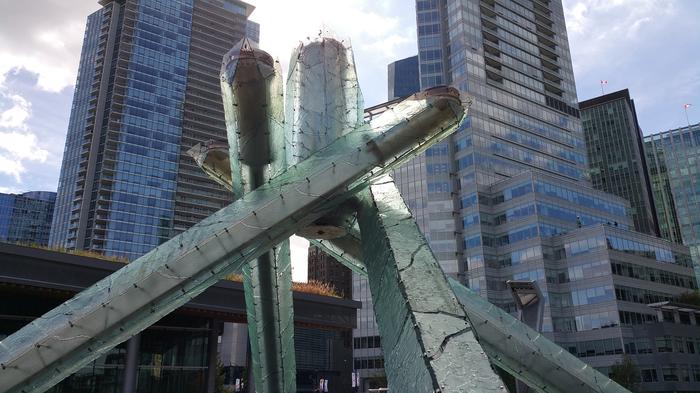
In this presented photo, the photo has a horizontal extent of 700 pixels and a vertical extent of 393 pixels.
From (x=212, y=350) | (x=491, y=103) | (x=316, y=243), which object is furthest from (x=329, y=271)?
(x=316, y=243)

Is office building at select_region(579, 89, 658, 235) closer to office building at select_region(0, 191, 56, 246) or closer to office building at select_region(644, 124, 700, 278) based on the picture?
office building at select_region(644, 124, 700, 278)

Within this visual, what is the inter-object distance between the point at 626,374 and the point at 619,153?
393 feet

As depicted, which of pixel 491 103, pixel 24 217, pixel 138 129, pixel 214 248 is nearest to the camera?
pixel 214 248

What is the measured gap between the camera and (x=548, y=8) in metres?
133

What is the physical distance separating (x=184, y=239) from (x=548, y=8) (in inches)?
5249

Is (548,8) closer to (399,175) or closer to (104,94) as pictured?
(399,175)

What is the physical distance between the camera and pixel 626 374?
230 feet

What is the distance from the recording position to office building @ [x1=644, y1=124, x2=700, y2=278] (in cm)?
15162

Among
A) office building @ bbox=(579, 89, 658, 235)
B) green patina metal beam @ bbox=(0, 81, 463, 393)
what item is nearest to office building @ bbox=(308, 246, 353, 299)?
office building @ bbox=(579, 89, 658, 235)

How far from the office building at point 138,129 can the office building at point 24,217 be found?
55489 millimetres

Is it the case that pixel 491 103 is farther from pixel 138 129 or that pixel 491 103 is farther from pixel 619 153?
pixel 619 153

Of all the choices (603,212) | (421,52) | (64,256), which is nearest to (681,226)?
(603,212)

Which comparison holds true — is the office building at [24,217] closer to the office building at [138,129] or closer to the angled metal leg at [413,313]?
the office building at [138,129]

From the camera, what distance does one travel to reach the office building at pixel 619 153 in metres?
168
